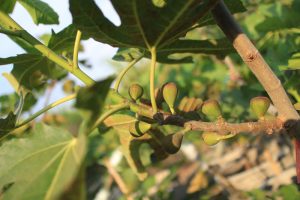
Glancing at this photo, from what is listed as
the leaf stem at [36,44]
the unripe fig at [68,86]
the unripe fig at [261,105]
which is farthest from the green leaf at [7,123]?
the unripe fig at [68,86]

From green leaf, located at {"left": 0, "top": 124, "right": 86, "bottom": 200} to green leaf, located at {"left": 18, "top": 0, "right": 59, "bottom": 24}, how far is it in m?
0.36

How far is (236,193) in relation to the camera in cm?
207

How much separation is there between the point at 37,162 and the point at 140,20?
11.7 inches

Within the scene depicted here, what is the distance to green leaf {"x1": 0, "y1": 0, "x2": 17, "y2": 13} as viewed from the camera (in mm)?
974

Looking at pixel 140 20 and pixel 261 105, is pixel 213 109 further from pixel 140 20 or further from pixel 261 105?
pixel 140 20

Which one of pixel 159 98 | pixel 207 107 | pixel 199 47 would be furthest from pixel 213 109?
pixel 199 47

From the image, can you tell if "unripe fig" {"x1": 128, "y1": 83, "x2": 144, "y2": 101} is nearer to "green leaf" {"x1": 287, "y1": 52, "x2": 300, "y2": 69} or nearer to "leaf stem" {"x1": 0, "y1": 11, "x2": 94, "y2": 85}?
"leaf stem" {"x1": 0, "y1": 11, "x2": 94, "y2": 85}

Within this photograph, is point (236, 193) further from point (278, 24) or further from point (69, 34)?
point (69, 34)

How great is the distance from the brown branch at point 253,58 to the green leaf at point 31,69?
1.53 ft

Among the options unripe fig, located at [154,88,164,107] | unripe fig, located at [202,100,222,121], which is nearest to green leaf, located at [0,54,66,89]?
unripe fig, located at [154,88,164,107]

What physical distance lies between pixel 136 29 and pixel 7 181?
1.21ft

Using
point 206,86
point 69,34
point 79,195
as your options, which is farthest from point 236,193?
point 79,195

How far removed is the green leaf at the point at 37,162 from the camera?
697 millimetres

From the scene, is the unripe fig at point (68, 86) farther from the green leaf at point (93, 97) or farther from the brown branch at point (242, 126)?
the green leaf at point (93, 97)
